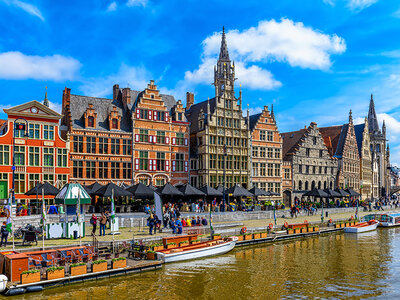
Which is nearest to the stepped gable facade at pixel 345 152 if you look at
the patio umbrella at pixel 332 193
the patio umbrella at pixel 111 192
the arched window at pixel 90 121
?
the patio umbrella at pixel 332 193

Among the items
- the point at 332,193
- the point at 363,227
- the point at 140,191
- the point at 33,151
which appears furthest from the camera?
the point at 332,193

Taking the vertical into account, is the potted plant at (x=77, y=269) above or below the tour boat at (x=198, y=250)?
above

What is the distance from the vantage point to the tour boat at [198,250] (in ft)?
76.7

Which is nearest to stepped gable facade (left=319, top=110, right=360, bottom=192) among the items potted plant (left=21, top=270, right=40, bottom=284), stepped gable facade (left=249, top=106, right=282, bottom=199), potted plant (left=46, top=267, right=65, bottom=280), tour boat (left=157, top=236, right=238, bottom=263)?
stepped gable facade (left=249, top=106, right=282, bottom=199)

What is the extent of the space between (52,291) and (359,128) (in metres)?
76.6

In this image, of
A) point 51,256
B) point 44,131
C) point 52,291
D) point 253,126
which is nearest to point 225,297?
point 52,291

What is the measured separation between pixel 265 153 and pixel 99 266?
3962cm

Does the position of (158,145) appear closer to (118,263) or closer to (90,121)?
(90,121)

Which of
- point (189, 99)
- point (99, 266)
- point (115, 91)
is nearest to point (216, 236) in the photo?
point (99, 266)

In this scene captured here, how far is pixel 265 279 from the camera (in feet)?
67.6

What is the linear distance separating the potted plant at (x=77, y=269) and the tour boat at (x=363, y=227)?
29478 mm

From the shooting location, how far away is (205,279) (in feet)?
66.3

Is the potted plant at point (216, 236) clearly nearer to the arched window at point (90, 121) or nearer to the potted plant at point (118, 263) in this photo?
the potted plant at point (118, 263)

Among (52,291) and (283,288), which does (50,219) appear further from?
(283,288)
